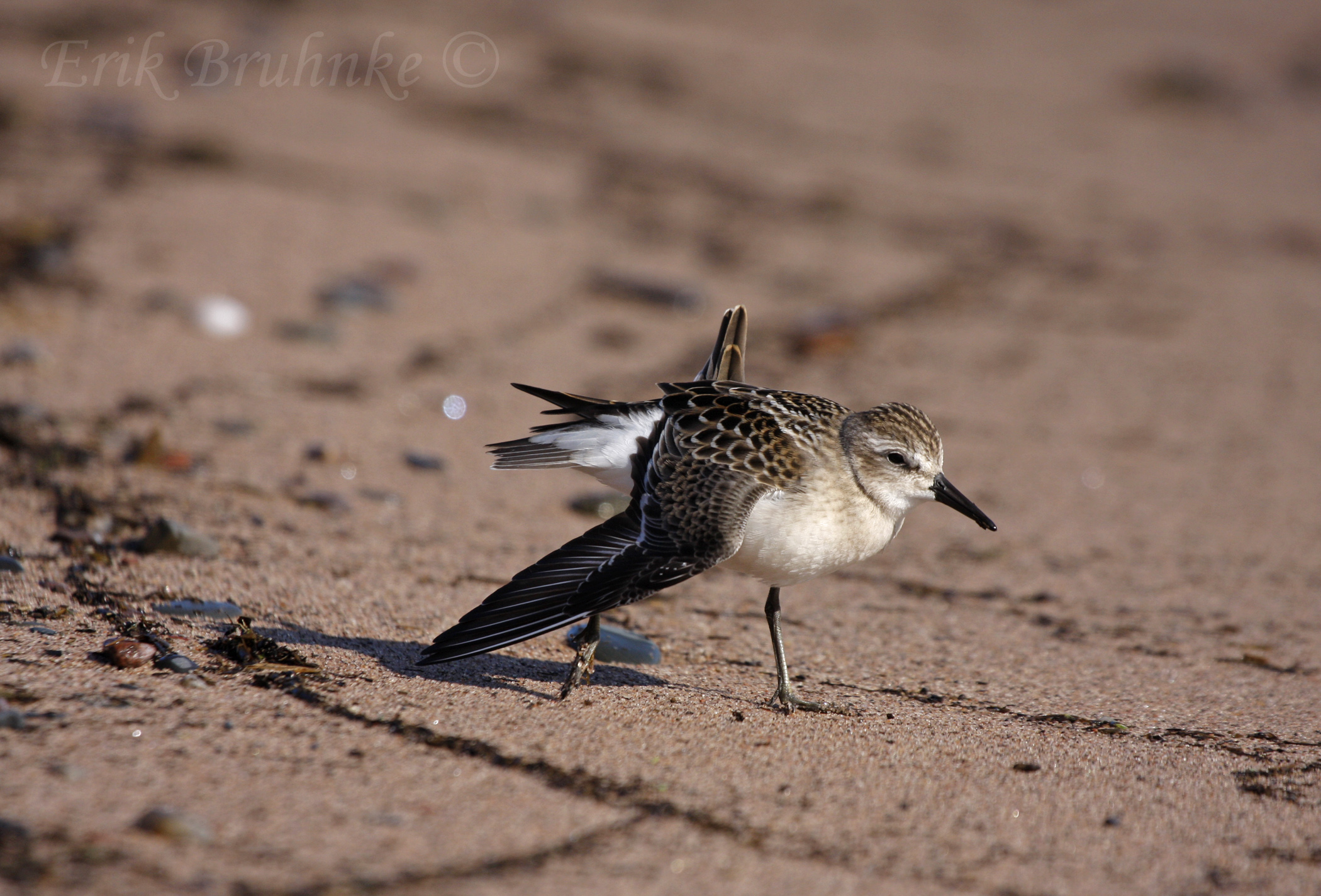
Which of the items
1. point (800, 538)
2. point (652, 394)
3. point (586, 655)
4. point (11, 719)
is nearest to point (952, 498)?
point (800, 538)

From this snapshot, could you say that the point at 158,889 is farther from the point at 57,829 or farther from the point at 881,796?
the point at 881,796

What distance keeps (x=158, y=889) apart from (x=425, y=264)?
672cm

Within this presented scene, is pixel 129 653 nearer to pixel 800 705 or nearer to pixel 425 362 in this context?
pixel 800 705

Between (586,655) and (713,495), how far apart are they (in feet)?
2.50

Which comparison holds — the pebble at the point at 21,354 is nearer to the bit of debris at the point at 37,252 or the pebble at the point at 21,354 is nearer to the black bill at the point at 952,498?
the bit of debris at the point at 37,252

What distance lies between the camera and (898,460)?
472cm

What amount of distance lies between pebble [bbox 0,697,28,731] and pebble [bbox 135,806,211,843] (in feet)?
2.13

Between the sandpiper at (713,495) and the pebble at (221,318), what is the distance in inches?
146

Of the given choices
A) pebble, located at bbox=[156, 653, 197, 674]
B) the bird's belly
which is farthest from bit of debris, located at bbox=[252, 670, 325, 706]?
the bird's belly

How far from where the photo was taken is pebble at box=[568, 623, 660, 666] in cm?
479

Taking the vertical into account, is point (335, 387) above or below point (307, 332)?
below

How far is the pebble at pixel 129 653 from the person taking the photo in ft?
13.2

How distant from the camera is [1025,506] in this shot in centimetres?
678

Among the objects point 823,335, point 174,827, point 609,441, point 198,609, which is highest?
point 823,335
